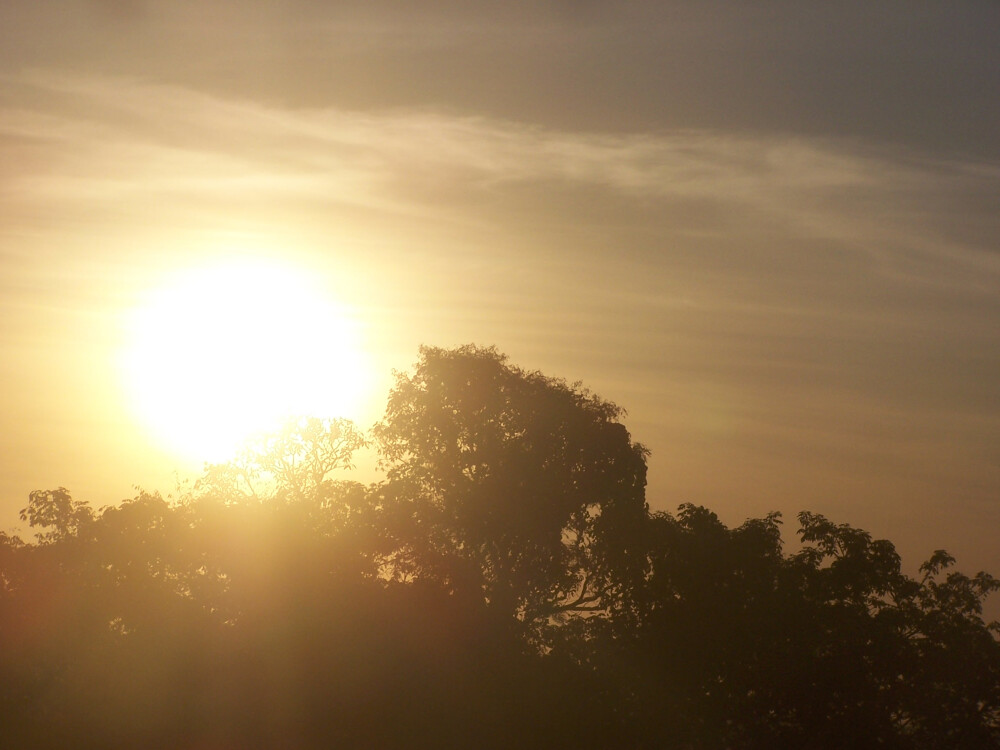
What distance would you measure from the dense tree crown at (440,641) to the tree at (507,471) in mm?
5354

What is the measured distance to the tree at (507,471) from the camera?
55938 millimetres

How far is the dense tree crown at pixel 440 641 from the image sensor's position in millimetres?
35688

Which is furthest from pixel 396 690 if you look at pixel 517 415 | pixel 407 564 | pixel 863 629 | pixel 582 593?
pixel 517 415

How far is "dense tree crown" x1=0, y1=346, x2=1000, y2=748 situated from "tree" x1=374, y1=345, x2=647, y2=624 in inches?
211

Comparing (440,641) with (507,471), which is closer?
(440,641)

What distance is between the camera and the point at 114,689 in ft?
116

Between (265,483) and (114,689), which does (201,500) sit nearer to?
(265,483)

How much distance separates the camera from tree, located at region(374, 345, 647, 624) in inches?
2202

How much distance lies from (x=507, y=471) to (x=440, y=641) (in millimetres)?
17920

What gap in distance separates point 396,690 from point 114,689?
8043 millimetres

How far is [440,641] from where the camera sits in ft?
132

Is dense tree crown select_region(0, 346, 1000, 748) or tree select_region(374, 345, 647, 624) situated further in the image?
A: tree select_region(374, 345, 647, 624)

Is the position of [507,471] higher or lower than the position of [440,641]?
higher

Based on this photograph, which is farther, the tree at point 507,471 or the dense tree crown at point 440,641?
the tree at point 507,471
